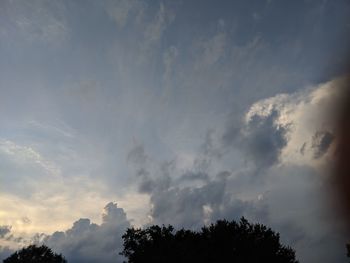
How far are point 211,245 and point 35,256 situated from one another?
72464 millimetres

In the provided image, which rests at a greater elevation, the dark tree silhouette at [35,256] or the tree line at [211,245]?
the dark tree silhouette at [35,256]

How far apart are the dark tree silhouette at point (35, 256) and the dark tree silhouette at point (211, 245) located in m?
51.4

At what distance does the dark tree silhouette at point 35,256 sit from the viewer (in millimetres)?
111312

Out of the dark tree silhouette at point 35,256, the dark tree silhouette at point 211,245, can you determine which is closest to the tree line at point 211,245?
the dark tree silhouette at point 211,245

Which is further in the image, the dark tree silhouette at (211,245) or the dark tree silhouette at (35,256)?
the dark tree silhouette at (35,256)

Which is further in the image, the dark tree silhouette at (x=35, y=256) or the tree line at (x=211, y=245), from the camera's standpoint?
the dark tree silhouette at (x=35, y=256)

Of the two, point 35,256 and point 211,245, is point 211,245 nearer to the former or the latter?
point 211,245

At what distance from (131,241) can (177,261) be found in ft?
59.3

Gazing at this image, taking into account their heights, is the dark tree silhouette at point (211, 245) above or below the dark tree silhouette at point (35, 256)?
below

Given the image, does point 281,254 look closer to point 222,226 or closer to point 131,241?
point 222,226

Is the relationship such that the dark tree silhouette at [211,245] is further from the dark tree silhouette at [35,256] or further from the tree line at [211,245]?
the dark tree silhouette at [35,256]

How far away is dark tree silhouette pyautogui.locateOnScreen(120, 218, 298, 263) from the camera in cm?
6506

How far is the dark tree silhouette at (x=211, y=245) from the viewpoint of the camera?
65.1 metres

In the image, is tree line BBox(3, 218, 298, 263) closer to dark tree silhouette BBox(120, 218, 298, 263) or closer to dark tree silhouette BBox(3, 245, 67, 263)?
dark tree silhouette BBox(120, 218, 298, 263)
